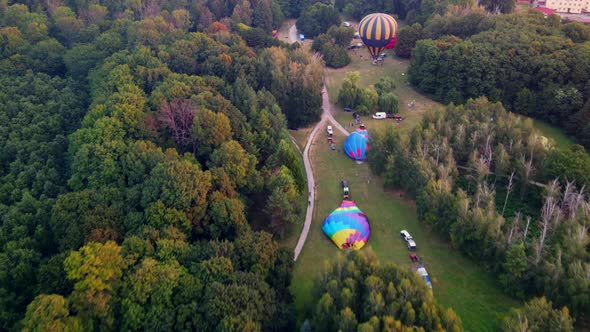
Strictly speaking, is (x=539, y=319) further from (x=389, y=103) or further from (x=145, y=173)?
(x=389, y=103)

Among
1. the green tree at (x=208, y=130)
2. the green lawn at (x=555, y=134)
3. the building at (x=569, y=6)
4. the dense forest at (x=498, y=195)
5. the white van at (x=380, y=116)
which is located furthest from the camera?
the building at (x=569, y=6)

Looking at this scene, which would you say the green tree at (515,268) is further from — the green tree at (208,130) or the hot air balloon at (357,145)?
the green tree at (208,130)

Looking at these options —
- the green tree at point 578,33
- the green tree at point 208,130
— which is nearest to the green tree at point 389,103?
the green tree at point 208,130

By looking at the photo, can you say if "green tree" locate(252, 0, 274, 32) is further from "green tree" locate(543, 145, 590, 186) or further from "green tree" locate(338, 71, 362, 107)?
"green tree" locate(543, 145, 590, 186)

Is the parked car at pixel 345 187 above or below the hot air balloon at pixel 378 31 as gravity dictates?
below

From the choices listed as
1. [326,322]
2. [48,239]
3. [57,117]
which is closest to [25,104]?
[57,117]

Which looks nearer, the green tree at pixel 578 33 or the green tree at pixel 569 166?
the green tree at pixel 569 166
